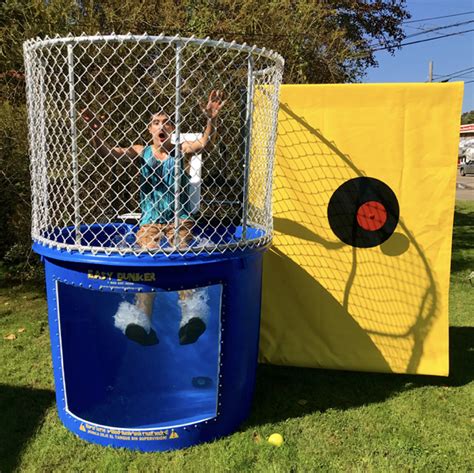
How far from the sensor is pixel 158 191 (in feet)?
9.86

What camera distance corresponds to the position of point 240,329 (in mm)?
2887

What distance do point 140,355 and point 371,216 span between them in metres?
2.09

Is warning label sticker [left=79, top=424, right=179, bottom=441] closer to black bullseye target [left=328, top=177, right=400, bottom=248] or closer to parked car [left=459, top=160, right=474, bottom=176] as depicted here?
black bullseye target [left=328, top=177, right=400, bottom=248]

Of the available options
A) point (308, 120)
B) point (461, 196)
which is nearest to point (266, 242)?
point (308, 120)

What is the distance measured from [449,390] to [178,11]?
5.58 m

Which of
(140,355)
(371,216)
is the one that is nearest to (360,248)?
(371,216)

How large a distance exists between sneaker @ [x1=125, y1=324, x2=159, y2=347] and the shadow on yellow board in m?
1.07

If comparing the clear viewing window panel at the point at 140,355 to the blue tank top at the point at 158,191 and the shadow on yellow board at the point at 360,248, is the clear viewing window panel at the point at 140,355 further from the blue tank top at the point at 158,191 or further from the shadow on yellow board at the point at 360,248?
the shadow on yellow board at the point at 360,248

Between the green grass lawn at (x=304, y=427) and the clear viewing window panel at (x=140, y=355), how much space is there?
0.25 meters

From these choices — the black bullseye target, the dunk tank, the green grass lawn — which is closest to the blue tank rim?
the dunk tank

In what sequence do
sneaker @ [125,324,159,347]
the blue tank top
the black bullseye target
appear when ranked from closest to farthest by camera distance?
the blue tank top
sneaker @ [125,324,159,347]
the black bullseye target

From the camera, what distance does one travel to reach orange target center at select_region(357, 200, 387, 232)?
360cm

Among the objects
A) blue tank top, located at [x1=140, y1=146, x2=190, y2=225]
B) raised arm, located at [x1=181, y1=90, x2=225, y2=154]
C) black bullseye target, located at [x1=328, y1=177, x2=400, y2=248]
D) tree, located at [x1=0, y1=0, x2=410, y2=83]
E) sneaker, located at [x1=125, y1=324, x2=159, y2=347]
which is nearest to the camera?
raised arm, located at [x1=181, y1=90, x2=225, y2=154]

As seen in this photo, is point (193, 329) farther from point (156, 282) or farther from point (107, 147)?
point (107, 147)
